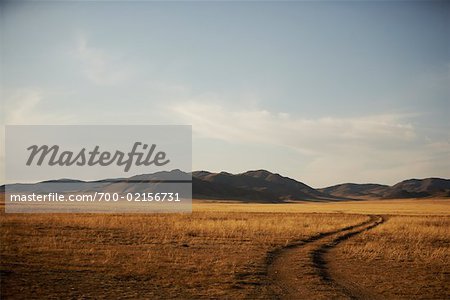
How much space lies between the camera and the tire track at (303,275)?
1295cm

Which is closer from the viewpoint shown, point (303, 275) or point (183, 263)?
point (303, 275)

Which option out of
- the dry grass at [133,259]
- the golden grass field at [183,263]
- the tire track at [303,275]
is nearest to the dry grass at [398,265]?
the golden grass field at [183,263]

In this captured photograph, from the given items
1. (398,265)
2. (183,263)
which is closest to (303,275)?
(183,263)

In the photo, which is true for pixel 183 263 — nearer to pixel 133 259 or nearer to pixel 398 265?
pixel 133 259

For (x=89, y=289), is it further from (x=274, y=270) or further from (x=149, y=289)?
(x=274, y=270)

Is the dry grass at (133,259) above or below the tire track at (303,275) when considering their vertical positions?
above

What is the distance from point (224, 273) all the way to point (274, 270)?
2.22m

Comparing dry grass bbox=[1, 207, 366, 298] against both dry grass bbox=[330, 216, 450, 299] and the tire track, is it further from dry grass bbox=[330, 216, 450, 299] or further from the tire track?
dry grass bbox=[330, 216, 450, 299]

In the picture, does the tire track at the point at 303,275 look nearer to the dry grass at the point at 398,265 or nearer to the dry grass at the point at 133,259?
the dry grass at the point at 398,265

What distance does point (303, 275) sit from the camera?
15.4 metres

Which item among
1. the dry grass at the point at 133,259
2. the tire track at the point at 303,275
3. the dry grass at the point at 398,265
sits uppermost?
the dry grass at the point at 133,259

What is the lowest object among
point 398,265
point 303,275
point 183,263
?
point 398,265

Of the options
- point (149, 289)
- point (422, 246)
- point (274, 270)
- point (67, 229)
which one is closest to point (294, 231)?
point (422, 246)

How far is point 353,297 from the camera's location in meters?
12.7
